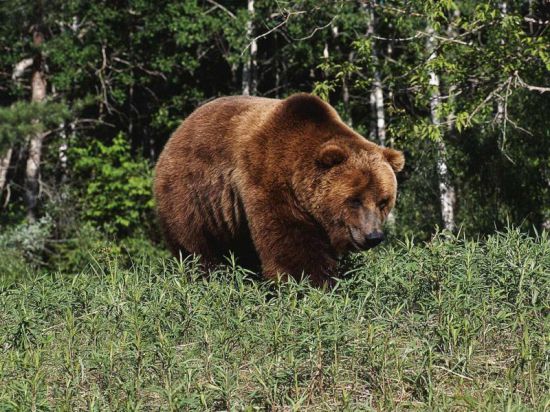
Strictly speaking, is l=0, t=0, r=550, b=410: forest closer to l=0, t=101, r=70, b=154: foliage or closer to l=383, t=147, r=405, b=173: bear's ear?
l=0, t=101, r=70, b=154: foliage

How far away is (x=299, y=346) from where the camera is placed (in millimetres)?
4035

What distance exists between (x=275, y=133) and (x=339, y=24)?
14.9 meters

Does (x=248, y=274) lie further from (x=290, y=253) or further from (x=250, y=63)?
(x=250, y=63)

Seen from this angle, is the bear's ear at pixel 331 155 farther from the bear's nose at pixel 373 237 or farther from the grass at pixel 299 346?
the grass at pixel 299 346

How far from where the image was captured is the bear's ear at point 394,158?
6.64m

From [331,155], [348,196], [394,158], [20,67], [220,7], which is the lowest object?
[20,67]

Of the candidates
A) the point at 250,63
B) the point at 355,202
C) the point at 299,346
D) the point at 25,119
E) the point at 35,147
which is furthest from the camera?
the point at 250,63

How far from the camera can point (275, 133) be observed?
21.5 ft

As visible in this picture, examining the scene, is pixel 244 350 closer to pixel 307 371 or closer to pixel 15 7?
pixel 307 371

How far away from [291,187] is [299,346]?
2447 millimetres

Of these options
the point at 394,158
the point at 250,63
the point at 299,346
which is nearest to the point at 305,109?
the point at 394,158

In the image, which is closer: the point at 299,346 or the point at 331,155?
the point at 299,346

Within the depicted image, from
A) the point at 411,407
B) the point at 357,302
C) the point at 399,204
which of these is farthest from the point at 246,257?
the point at 399,204

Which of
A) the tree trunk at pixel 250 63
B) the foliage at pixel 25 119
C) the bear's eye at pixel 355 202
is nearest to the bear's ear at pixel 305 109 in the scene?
the bear's eye at pixel 355 202
